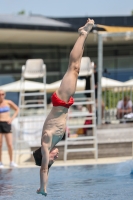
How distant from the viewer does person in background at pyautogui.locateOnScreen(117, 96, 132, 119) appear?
13.1 metres

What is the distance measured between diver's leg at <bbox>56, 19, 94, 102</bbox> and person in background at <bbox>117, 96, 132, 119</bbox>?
705 centimetres

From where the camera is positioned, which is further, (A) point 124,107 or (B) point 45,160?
(A) point 124,107

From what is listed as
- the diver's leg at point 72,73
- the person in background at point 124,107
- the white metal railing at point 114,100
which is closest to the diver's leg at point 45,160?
the diver's leg at point 72,73

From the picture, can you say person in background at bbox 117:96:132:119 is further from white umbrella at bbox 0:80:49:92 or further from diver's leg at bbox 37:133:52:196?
diver's leg at bbox 37:133:52:196

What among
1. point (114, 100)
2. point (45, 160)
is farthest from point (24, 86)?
point (45, 160)

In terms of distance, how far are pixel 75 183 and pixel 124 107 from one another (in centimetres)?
591

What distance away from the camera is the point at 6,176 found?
8.77m

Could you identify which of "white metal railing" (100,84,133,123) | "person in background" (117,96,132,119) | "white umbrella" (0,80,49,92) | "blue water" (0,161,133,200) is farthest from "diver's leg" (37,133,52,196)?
"white umbrella" (0,80,49,92)

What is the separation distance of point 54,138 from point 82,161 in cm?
575

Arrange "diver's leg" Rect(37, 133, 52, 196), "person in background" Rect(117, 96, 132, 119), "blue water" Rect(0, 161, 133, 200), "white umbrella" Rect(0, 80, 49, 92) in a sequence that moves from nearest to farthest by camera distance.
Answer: "diver's leg" Rect(37, 133, 52, 196) < "blue water" Rect(0, 161, 133, 200) < "person in background" Rect(117, 96, 132, 119) < "white umbrella" Rect(0, 80, 49, 92)

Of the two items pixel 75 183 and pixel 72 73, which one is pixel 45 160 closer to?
pixel 72 73

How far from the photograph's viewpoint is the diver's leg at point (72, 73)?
580 cm

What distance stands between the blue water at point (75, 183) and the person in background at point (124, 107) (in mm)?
3758

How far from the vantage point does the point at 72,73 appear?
5.96 m
